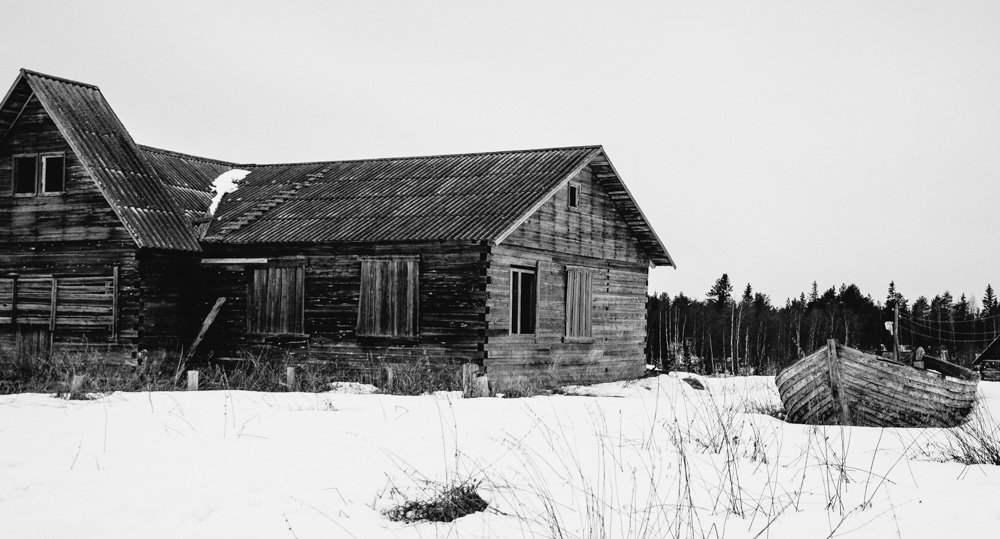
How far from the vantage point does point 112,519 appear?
21.5 ft

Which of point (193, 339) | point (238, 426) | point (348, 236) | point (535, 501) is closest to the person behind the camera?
point (535, 501)

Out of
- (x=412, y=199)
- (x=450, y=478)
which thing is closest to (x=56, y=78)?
(x=412, y=199)

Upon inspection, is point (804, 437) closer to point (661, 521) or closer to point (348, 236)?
point (661, 521)

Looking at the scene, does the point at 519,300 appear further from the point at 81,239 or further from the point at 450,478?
the point at 450,478

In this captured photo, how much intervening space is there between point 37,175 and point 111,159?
164cm

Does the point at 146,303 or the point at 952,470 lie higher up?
the point at 146,303

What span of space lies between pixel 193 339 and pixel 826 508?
17706 mm

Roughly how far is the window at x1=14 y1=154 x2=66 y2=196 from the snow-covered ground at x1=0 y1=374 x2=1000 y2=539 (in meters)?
11.0

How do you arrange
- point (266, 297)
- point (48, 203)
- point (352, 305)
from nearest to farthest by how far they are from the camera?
point (352, 305)
point (266, 297)
point (48, 203)

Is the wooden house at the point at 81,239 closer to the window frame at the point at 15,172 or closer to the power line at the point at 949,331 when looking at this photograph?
the window frame at the point at 15,172

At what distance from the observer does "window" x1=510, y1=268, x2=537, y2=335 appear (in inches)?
787

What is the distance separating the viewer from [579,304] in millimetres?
22047

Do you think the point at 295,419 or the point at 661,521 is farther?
the point at 295,419

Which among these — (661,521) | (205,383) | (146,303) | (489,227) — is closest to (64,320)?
(146,303)
